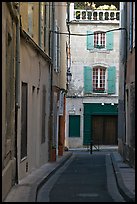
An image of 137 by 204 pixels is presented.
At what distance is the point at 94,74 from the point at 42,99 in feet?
69.0

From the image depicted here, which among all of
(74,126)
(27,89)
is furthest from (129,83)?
(74,126)

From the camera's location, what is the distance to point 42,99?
813 inches

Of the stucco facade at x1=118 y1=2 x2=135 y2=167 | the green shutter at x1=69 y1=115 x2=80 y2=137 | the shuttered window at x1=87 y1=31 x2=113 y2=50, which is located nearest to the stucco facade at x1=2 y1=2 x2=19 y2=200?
the stucco facade at x1=118 y1=2 x2=135 y2=167

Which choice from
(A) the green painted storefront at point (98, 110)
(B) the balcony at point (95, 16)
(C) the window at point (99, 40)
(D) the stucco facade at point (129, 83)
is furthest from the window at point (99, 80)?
(D) the stucco facade at point (129, 83)

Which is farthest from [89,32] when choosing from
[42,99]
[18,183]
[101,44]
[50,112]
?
[18,183]

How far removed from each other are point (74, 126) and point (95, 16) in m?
8.35

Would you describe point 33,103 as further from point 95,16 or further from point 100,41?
point 95,16

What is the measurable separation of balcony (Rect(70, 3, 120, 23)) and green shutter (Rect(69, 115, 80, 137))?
7238mm

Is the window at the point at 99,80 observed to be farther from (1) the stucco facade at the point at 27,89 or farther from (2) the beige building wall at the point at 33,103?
(2) the beige building wall at the point at 33,103

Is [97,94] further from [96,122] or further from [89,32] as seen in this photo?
[89,32]

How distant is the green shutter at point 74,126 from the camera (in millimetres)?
40688

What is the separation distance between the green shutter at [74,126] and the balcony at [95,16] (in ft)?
23.7

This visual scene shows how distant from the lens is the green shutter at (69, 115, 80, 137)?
133ft

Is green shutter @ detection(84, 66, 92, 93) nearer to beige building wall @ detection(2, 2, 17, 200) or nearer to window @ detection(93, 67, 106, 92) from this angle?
window @ detection(93, 67, 106, 92)
